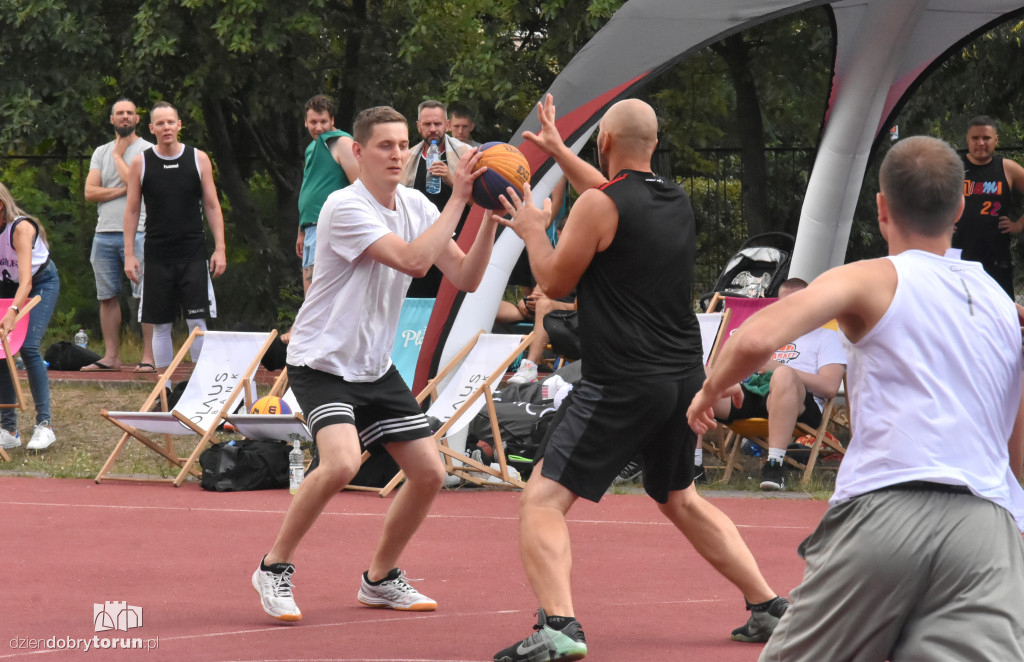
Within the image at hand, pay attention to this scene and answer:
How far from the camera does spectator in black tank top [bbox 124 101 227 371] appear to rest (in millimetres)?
10680

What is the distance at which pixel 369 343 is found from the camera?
18.0ft

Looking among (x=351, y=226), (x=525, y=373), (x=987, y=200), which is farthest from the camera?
(x=987, y=200)

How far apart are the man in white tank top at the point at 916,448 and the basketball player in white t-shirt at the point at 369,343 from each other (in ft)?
7.74

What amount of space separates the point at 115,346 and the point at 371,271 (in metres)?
7.79

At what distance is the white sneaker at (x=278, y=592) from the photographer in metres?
5.39

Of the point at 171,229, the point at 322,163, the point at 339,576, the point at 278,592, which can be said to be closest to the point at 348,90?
the point at 171,229

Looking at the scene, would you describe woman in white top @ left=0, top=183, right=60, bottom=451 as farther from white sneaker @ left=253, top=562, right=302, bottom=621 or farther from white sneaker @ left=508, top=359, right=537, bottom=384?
white sneaker @ left=253, top=562, right=302, bottom=621

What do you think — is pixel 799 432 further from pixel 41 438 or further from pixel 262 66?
pixel 262 66

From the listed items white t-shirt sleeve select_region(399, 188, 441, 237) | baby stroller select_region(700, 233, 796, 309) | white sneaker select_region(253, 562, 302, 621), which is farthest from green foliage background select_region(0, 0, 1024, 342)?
white sneaker select_region(253, 562, 302, 621)

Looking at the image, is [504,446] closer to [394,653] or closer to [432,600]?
[432,600]

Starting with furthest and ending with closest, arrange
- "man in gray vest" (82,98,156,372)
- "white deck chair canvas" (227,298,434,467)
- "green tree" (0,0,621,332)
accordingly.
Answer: "green tree" (0,0,621,332) < "man in gray vest" (82,98,156,372) < "white deck chair canvas" (227,298,434,467)

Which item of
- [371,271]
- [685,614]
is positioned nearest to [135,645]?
[371,271]

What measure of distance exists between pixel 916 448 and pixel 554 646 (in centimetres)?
183

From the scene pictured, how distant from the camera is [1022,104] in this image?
51.1 feet
